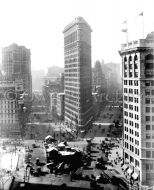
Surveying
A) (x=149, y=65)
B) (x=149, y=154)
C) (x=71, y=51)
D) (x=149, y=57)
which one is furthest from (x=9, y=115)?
(x=149, y=57)

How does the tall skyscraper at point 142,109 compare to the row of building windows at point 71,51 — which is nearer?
the tall skyscraper at point 142,109

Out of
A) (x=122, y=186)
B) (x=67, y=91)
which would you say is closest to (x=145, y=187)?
(x=122, y=186)

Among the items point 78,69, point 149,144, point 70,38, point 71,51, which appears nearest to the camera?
point 149,144

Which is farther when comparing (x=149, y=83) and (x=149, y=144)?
(x=149, y=83)

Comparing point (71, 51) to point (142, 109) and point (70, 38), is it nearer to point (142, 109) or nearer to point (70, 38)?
point (70, 38)

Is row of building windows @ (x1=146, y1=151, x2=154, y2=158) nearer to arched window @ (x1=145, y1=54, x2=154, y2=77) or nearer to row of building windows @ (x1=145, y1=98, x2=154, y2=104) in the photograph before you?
row of building windows @ (x1=145, y1=98, x2=154, y2=104)

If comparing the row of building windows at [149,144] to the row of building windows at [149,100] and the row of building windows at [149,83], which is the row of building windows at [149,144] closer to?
the row of building windows at [149,100]

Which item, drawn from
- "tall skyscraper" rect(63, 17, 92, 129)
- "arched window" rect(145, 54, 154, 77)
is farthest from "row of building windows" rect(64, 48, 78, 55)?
"arched window" rect(145, 54, 154, 77)

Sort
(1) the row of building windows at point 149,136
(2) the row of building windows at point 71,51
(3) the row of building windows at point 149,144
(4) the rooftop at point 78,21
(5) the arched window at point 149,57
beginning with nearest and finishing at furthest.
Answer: (3) the row of building windows at point 149,144, (1) the row of building windows at point 149,136, (5) the arched window at point 149,57, (4) the rooftop at point 78,21, (2) the row of building windows at point 71,51

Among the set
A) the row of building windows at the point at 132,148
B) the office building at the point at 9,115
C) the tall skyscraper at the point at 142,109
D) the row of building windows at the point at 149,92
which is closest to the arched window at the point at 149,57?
the tall skyscraper at the point at 142,109
